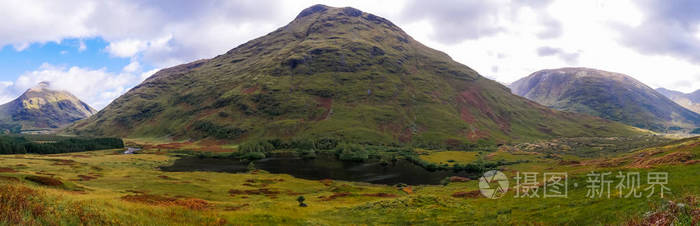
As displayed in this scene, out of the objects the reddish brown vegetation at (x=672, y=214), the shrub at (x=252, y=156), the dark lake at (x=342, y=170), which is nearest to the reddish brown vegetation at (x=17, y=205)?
the reddish brown vegetation at (x=672, y=214)

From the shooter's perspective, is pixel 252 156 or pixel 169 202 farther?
pixel 252 156

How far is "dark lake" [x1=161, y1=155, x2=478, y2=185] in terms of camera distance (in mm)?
123125

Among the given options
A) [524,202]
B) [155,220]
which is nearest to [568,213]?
[524,202]

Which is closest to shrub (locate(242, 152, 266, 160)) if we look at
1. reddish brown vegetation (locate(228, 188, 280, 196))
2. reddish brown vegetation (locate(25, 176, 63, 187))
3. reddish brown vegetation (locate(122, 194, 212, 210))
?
reddish brown vegetation (locate(228, 188, 280, 196))

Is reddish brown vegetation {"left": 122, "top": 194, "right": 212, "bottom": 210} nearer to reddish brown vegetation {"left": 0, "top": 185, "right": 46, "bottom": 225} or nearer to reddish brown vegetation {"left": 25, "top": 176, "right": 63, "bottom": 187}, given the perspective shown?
reddish brown vegetation {"left": 25, "top": 176, "right": 63, "bottom": 187}

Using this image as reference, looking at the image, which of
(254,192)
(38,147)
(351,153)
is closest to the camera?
(254,192)

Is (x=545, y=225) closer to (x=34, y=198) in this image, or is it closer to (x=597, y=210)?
(x=597, y=210)

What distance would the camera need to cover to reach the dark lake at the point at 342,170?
12312 cm

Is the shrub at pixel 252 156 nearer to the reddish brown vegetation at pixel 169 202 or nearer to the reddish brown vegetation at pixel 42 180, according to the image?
the reddish brown vegetation at pixel 42 180

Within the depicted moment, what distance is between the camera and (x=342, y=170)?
143 metres

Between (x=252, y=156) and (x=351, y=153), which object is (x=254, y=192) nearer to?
(x=252, y=156)

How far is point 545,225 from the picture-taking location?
22125mm

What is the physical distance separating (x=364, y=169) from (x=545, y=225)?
12480 cm

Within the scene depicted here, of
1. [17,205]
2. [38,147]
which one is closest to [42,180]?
[17,205]
